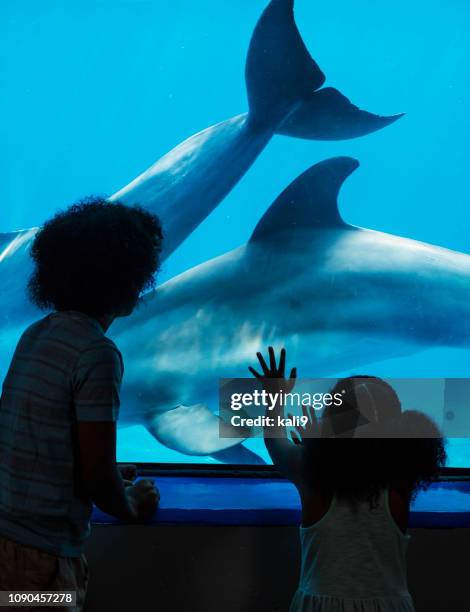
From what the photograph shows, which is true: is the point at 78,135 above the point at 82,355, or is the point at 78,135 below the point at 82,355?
above

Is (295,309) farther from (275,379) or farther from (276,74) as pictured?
(275,379)

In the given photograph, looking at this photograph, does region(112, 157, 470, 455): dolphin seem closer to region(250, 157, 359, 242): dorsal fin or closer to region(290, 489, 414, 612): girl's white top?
region(250, 157, 359, 242): dorsal fin

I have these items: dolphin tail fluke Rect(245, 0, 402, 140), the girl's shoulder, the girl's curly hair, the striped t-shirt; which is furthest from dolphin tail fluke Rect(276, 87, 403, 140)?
the striped t-shirt

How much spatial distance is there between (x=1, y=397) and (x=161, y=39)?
10.8 metres

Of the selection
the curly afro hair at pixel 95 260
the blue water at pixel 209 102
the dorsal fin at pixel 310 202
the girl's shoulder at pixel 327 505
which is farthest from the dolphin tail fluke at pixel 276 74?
the blue water at pixel 209 102

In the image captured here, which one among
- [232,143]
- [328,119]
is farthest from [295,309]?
[328,119]

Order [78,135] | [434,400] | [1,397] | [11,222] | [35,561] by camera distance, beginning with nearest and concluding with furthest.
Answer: [35,561] < [1,397] < [434,400] < [11,222] < [78,135]

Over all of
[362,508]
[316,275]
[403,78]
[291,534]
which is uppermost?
[403,78]

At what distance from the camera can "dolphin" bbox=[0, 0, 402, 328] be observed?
134 inches

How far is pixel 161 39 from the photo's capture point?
10.8 meters

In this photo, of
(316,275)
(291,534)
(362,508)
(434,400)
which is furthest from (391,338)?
(362,508)

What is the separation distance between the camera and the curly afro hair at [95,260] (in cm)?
110

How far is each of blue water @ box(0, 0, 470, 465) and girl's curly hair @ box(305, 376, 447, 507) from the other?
5139mm

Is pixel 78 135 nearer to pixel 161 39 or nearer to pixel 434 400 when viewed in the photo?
pixel 161 39
